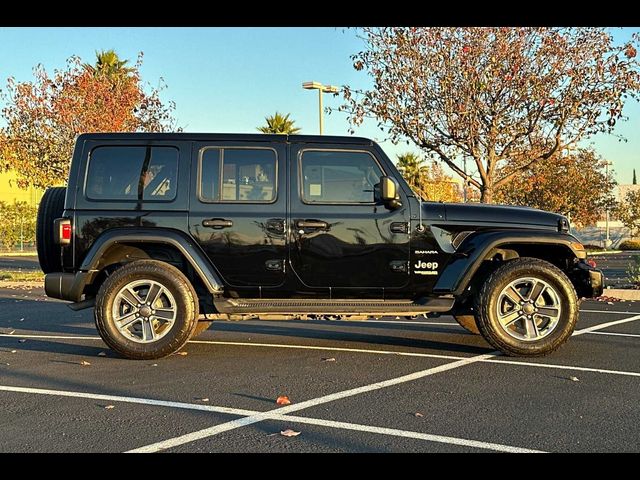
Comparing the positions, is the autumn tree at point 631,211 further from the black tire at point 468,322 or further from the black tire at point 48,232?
the black tire at point 48,232

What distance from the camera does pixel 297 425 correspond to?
4.23m

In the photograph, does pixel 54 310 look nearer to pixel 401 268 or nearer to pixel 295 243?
pixel 295 243

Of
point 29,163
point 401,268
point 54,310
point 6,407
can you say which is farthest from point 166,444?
point 29,163

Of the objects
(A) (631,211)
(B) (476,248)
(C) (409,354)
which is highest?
(A) (631,211)

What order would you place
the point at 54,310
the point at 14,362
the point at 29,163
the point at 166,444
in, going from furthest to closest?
the point at 29,163, the point at 54,310, the point at 14,362, the point at 166,444

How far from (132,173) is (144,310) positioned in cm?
135

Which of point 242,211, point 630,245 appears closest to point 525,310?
point 242,211

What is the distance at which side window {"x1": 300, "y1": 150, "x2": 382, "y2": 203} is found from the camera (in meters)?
6.61

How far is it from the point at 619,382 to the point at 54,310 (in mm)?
8546

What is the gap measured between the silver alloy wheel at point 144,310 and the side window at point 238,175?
1.00m

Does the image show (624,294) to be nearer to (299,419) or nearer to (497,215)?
(497,215)

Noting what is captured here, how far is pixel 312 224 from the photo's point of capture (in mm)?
6500

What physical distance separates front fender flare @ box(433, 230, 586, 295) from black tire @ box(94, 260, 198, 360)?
7.88 ft
